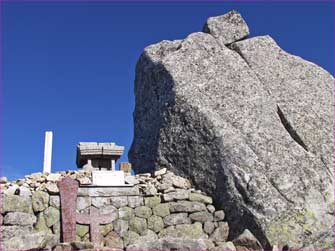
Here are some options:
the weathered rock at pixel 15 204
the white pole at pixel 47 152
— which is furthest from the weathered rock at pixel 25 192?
the white pole at pixel 47 152

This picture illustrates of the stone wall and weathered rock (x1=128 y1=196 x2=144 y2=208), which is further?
weathered rock (x1=128 y1=196 x2=144 y2=208)

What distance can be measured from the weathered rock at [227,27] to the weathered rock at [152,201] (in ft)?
18.6

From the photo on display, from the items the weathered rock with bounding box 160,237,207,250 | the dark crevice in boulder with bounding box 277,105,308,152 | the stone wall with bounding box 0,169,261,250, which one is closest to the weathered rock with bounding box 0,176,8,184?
the stone wall with bounding box 0,169,261,250

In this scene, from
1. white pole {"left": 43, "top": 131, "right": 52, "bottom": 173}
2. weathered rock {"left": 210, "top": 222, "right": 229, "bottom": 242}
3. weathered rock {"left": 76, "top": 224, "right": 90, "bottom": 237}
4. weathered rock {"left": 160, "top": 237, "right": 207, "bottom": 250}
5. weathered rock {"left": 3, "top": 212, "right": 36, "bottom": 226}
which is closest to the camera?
weathered rock {"left": 160, "top": 237, "right": 207, "bottom": 250}

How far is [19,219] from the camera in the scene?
11484mm

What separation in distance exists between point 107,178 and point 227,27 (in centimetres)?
667

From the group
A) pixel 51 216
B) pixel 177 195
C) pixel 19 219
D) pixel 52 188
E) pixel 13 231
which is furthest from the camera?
pixel 177 195

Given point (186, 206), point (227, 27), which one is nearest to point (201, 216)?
point (186, 206)

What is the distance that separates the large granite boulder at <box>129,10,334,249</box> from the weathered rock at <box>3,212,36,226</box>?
380cm

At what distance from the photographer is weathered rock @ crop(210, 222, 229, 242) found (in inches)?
487

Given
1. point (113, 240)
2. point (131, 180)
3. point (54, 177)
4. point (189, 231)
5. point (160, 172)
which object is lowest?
point (113, 240)

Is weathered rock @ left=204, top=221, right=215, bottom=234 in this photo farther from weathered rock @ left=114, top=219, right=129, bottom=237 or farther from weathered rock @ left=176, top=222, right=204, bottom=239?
weathered rock @ left=114, top=219, right=129, bottom=237

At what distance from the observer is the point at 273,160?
1282 cm

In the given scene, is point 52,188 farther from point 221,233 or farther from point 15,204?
point 221,233
